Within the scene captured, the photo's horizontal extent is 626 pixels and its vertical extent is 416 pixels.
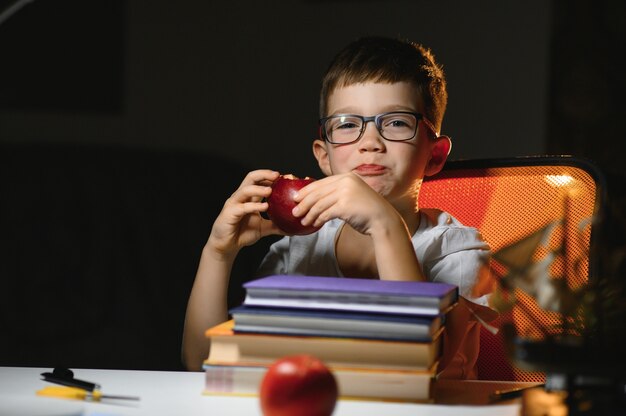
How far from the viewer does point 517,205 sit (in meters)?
1.43

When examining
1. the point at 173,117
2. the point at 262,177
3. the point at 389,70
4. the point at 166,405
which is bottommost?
the point at 166,405

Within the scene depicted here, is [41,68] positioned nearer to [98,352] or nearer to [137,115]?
[137,115]

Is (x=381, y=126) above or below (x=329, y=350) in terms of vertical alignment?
above

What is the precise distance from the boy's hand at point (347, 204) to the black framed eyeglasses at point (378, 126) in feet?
0.63

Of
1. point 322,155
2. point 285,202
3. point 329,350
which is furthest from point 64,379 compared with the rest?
point 322,155

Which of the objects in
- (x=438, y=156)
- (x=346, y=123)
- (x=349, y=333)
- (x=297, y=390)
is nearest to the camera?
(x=297, y=390)

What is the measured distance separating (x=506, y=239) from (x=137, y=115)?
166cm

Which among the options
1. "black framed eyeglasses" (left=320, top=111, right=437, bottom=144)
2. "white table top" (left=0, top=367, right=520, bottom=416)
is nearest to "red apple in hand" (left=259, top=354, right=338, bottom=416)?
"white table top" (left=0, top=367, right=520, bottom=416)

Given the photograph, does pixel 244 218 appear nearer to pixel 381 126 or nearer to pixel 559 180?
pixel 381 126

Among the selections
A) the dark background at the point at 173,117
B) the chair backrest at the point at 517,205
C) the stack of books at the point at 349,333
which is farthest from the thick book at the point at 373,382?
the dark background at the point at 173,117

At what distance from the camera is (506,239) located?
1.42 metres

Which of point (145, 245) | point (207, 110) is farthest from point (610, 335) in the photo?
point (207, 110)

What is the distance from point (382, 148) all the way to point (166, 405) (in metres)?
0.66

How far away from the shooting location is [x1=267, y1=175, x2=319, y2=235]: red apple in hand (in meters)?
1.21
